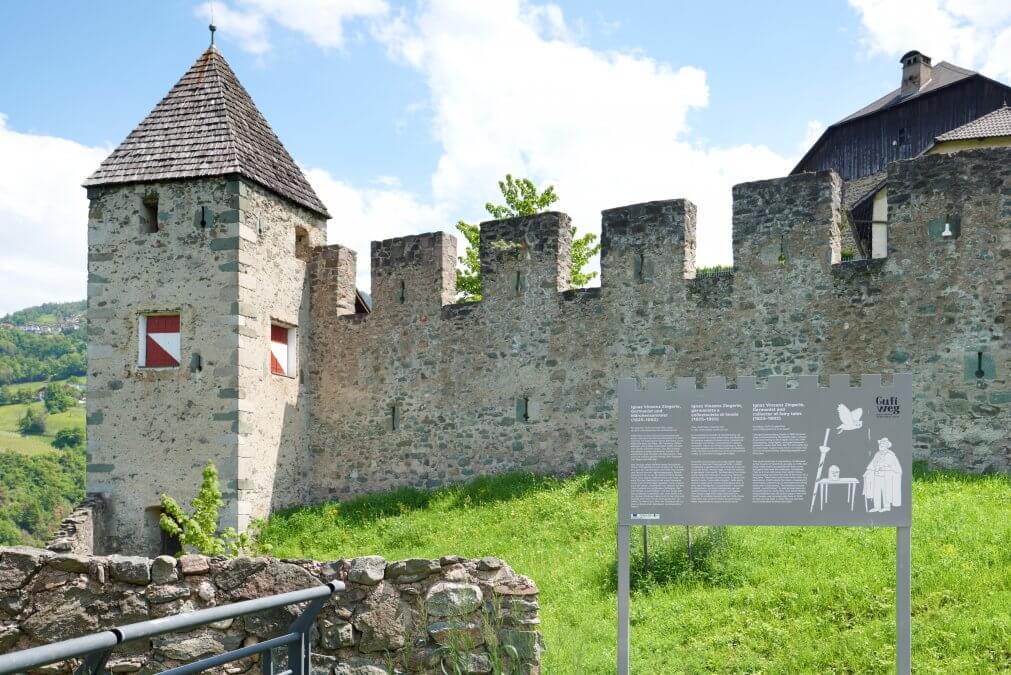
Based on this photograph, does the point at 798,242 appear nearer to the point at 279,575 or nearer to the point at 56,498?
the point at 279,575

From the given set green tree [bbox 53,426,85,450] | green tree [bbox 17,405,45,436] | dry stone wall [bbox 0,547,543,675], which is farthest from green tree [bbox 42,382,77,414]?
dry stone wall [bbox 0,547,543,675]

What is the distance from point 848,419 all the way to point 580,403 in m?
9.10

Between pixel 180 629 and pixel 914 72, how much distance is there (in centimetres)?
3580

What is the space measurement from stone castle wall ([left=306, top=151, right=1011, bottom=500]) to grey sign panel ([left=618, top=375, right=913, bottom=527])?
4971 millimetres

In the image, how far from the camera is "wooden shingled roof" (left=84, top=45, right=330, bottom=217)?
53.3ft

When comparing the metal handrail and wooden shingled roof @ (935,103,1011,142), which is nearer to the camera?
the metal handrail

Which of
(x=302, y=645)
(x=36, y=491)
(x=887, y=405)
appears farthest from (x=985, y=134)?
(x=36, y=491)

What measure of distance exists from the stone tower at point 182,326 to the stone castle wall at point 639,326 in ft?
5.56

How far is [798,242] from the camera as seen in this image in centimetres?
1454

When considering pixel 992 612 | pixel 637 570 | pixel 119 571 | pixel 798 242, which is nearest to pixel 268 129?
pixel 798 242

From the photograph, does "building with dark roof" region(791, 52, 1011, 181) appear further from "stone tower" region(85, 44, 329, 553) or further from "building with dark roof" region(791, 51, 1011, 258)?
"stone tower" region(85, 44, 329, 553)

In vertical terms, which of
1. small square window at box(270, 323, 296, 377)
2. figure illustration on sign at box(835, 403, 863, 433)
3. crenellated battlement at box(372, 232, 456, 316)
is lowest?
figure illustration on sign at box(835, 403, 863, 433)

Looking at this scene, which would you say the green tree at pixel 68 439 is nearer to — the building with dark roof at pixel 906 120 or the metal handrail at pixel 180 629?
the building with dark roof at pixel 906 120

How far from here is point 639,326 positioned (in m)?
15.5
